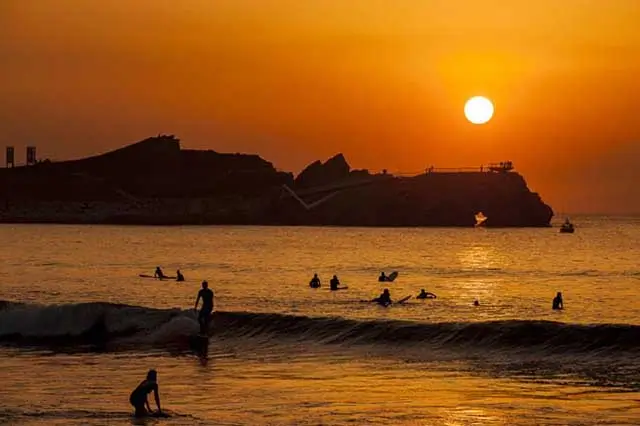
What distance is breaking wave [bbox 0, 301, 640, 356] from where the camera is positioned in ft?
127

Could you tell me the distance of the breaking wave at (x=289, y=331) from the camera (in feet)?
127

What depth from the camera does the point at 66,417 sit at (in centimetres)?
2475

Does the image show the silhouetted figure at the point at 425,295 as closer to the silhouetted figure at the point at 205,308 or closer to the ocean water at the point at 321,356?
the ocean water at the point at 321,356

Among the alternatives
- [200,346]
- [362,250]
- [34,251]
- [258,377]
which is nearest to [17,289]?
[200,346]

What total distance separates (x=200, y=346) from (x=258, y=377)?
847 centimetres

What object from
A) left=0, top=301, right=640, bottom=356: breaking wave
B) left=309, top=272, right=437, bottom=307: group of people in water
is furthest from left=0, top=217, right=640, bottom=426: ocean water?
left=309, top=272, right=437, bottom=307: group of people in water

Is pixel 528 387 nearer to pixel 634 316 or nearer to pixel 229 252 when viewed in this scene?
pixel 634 316

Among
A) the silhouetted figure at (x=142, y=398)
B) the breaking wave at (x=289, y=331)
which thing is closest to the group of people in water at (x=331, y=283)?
the breaking wave at (x=289, y=331)

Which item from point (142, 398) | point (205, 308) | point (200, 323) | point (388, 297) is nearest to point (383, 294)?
point (388, 297)

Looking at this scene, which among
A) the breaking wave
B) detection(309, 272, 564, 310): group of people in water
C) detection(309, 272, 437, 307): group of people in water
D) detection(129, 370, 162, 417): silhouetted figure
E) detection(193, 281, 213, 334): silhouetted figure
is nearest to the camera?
detection(129, 370, 162, 417): silhouetted figure

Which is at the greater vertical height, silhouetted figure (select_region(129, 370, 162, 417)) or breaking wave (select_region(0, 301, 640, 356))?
breaking wave (select_region(0, 301, 640, 356))

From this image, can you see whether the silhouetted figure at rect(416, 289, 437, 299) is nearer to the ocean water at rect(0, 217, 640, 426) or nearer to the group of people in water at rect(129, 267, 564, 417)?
the group of people in water at rect(129, 267, 564, 417)

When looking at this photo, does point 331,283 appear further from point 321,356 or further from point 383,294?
point 321,356

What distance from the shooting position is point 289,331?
143ft
